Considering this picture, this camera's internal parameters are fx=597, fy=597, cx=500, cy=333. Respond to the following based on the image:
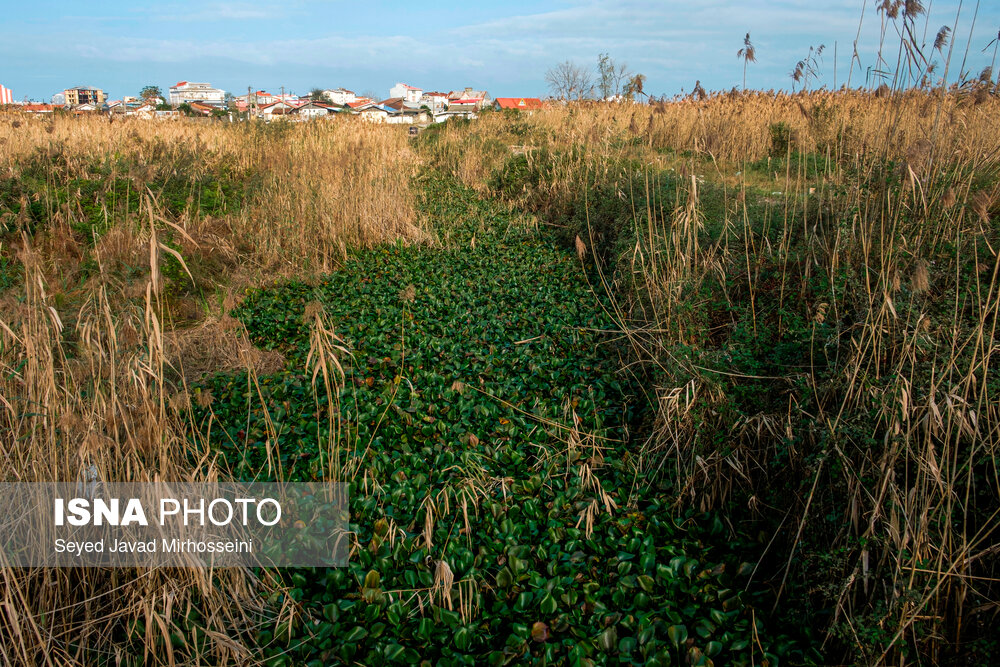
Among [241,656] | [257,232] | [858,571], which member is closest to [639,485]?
[858,571]

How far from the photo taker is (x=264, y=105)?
21938 millimetres

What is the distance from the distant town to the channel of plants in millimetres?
8273

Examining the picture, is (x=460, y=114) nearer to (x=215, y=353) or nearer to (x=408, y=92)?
(x=215, y=353)

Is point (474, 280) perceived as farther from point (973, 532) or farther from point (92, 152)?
point (92, 152)

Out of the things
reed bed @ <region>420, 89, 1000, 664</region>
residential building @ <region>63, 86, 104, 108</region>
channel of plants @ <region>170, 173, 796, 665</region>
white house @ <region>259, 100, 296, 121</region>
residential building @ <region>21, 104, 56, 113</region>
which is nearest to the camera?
reed bed @ <region>420, 89, 1000, 664</region>

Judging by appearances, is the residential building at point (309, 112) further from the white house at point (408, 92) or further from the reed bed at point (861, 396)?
the white house at point (408, 92)

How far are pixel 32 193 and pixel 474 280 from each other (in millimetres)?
4196

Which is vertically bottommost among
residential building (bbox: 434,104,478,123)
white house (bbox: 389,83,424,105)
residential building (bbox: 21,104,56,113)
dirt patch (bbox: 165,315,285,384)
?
dirt patch (bbox: 165,315,285,384)

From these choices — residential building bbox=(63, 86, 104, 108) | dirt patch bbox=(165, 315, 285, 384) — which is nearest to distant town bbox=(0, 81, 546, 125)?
residential building bbox=(63, 86, 104, 108)

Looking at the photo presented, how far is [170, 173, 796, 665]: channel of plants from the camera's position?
193cm

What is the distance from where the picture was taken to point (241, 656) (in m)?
1.77

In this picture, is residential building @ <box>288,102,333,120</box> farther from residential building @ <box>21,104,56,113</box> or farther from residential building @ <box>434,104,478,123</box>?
residential building @ <box>21,104,56,113</box>

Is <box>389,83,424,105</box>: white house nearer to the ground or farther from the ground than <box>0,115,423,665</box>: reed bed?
farther from the ground

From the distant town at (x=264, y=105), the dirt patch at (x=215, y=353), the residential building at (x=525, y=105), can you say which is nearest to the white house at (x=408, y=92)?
the distant town at (x=264, y=105)
